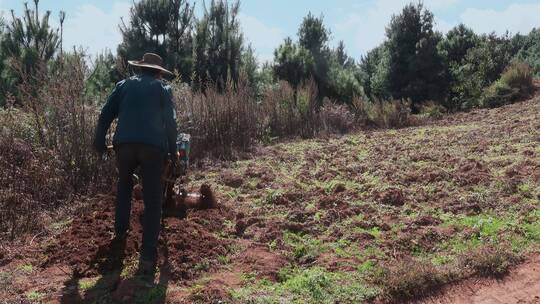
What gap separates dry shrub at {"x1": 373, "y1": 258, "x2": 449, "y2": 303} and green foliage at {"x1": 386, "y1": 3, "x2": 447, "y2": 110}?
46.7ft

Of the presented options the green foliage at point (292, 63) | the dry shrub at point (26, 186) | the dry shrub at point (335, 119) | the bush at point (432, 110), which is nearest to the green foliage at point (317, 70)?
the green foliage at point (292, 63)

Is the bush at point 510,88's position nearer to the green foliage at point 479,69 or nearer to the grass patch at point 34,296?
the green foliage at point 479,69

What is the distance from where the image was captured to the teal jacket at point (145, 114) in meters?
4.53

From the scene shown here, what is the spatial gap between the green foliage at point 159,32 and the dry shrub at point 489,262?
14.4 meters

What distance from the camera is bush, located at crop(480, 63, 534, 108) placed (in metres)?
16.6

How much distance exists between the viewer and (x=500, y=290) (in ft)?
14.9

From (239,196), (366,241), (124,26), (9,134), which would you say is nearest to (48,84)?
(9,134)

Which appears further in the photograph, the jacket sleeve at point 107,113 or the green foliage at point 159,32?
the green foliage at point 159,32

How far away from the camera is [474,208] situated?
6.11 metres

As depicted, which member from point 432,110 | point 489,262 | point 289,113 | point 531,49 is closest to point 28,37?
point 289,113

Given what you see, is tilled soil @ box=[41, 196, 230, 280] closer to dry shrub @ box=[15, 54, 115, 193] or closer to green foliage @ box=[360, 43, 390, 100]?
dry shrub @ box=[15, 54, 115, 193]

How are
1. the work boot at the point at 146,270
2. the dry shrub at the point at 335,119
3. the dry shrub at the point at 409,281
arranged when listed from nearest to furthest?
the dry shrub at the point at 409,281, the work boot at the point at 146,270, the dry shrub at the point at 335,119

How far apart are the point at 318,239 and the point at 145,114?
214 centimetres

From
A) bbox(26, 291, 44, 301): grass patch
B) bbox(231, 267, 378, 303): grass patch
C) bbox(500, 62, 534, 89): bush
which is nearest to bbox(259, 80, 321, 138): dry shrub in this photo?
bbox(500, 62, 534, 89): bush
